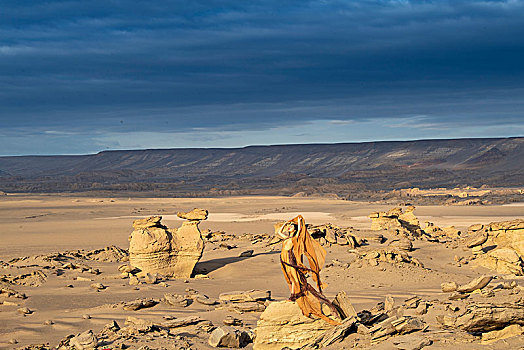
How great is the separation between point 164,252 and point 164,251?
0.09ft

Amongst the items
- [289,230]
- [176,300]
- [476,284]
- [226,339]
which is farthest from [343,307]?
[176,300]

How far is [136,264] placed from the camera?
52.1 ft

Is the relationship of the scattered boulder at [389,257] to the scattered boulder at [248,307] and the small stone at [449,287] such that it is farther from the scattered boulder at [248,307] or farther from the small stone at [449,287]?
the scattered boulder at [248,307]

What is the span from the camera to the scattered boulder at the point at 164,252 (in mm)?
15719

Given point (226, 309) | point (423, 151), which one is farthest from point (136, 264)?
point (423, 151)

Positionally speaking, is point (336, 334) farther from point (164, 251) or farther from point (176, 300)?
point (164, 251)

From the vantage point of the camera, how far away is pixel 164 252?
15812 millimetres

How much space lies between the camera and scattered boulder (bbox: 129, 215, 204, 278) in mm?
15719

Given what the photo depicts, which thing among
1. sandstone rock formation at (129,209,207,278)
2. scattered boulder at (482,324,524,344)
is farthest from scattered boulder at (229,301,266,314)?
scattered boulder at (482,324,524,344)

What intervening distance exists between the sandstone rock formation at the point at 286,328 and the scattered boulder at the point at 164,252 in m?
7.85

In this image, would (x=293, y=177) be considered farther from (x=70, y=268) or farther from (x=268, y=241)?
(x=70, y=268)

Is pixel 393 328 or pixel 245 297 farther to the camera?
pixel 245 297

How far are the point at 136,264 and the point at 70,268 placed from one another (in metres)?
2.03

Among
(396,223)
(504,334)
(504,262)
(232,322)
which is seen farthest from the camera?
(396,223)
